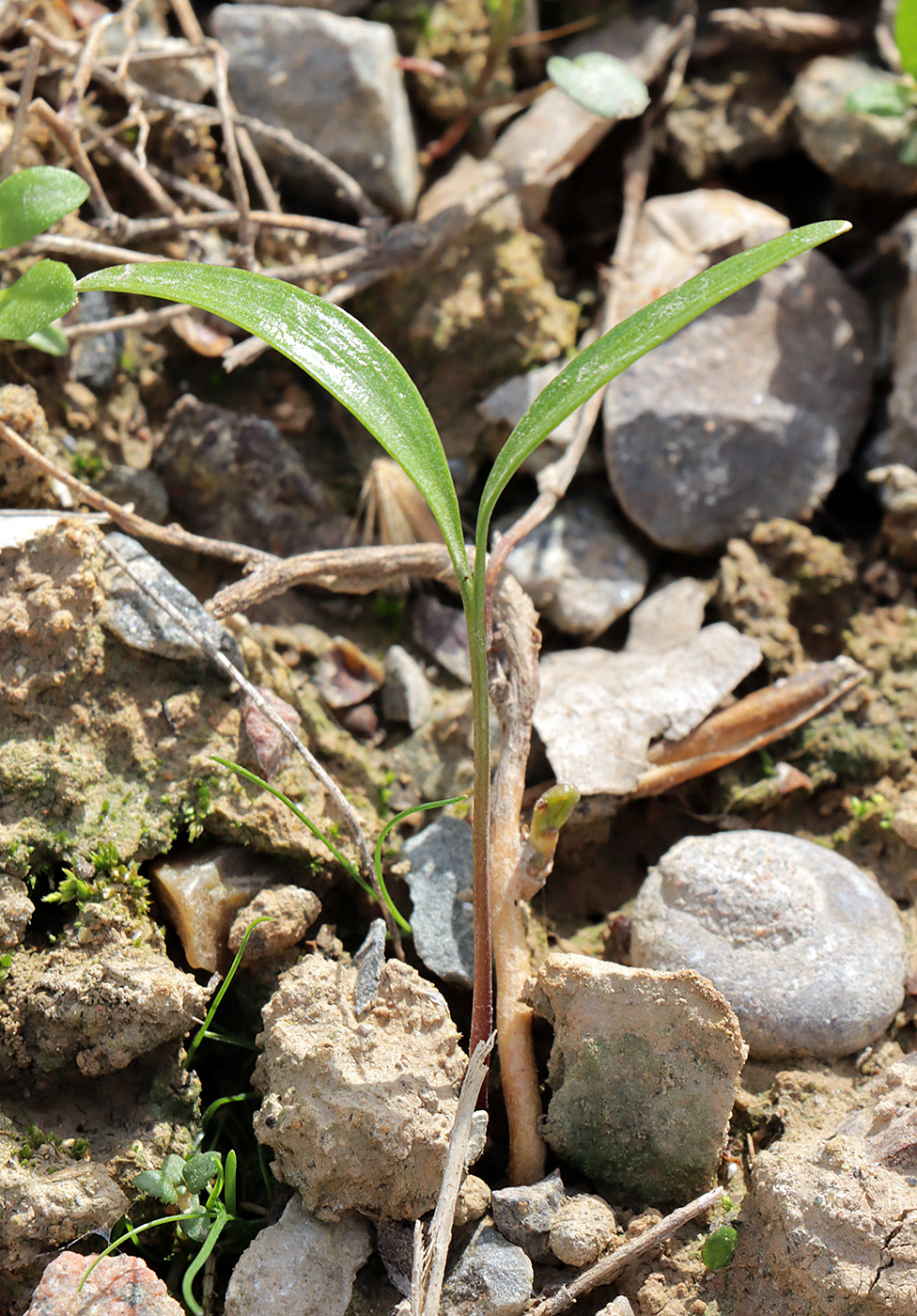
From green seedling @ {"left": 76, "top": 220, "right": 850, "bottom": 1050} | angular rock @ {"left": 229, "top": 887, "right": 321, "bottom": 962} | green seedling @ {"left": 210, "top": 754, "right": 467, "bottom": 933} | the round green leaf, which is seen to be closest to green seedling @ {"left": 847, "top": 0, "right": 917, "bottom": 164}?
the round green leaf

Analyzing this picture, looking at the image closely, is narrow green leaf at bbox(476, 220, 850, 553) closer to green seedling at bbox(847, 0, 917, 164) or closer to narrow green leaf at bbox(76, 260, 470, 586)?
narrow green leaf at bbox(76, 260, 470, 586)

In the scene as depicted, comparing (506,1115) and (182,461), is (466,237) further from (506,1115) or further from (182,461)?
(506,1115)

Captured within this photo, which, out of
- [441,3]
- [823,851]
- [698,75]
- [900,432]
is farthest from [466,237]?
[823,851]

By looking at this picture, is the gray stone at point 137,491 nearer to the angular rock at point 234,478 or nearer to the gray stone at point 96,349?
the angular rock at point 234,478

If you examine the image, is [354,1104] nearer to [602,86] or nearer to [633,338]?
[633,338]

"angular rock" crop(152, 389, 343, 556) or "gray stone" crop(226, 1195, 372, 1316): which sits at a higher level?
"angular rock" crop(152, 389, 343, 556)

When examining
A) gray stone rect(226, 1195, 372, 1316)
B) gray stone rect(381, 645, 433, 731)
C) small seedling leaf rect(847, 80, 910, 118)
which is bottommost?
gray stone rect(226, 1195, 372, 1316)

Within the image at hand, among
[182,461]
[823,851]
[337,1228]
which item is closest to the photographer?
[337,1228]
